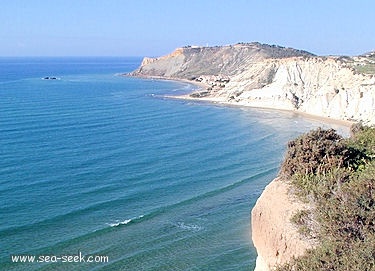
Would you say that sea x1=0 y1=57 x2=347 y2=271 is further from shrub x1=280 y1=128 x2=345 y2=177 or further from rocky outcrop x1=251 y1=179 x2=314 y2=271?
shrub x1=280 y1=128 x2=345 y2=177

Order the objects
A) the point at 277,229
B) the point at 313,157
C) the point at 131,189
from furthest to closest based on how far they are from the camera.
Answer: the point at 131,189 < the point at 313,157 < the point at 277,229

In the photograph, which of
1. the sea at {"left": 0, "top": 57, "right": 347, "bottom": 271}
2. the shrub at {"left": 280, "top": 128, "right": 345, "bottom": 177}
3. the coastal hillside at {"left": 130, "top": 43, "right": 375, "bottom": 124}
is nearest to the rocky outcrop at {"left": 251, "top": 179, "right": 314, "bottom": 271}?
the shrub at {"left": 280, "top": 128, "right": 345, "bottom": 177}

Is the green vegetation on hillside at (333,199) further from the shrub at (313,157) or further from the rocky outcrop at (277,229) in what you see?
the rocky outcrop at (277,229)

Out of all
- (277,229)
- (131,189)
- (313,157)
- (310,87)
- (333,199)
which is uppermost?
(313,157)

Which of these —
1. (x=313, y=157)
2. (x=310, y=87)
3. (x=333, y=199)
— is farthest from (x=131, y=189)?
Result: (x=310, y=87)

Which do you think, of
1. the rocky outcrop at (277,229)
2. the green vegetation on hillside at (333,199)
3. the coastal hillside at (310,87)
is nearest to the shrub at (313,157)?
the green vegetation on hillside at (333,199)

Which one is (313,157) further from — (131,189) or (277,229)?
(131,189)
